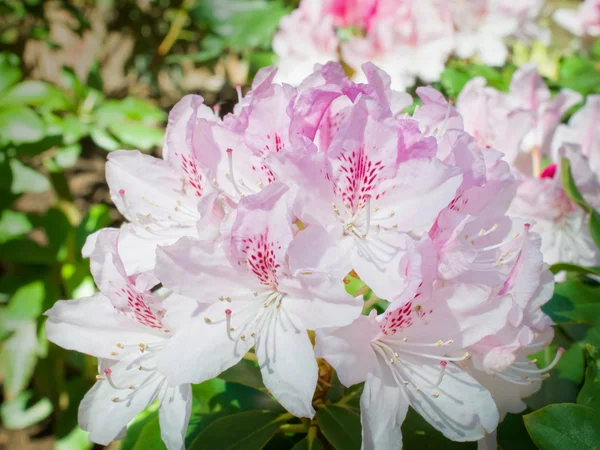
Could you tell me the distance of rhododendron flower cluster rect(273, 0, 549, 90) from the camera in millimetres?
1320

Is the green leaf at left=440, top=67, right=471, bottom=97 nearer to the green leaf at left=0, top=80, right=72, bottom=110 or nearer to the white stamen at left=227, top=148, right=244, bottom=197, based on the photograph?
the white stamen at left=227, top=148, right=244, bottom=197

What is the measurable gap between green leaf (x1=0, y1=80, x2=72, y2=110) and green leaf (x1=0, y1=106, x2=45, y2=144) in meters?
0.06

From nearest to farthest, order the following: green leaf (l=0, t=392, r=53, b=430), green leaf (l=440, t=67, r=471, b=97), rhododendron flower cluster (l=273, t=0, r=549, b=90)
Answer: green leaf (l=440, t=67, r=471, b=97), rhododendron flower cluster (l=273, t=0, r=549, b=90), green leaf (l=0, t=392, r=53, b=430)

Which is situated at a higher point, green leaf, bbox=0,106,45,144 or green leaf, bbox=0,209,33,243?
green leaf, bbox=0,106,45,144

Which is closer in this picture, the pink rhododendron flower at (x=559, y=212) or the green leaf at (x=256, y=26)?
the pink rhododendron flower at (x=559, y=212)

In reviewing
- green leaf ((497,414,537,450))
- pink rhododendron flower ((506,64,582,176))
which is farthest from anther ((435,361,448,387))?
pink rhododendron flower ((506,64,582,176))

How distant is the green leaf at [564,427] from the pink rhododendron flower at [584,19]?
1331 millimetres

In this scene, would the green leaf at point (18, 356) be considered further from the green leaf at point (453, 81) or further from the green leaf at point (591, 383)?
the green leaf at point (591, 383)

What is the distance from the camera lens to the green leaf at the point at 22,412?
5.88ft

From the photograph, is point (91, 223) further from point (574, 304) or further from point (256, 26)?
point (574, 304)

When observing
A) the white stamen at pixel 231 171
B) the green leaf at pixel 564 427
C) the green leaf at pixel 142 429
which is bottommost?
the green leaf at pixel 142 429

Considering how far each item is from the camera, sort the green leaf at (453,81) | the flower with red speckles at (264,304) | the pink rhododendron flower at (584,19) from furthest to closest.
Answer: the pink rhododendron flower at (584,19)
the green leaf at (453,81)
the flower with red speckles at (264,304)

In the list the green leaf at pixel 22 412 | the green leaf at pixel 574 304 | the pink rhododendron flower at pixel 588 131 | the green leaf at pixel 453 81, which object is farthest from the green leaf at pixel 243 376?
the green leaf at pixel 22 412

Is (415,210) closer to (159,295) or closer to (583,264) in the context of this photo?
(159,295)
